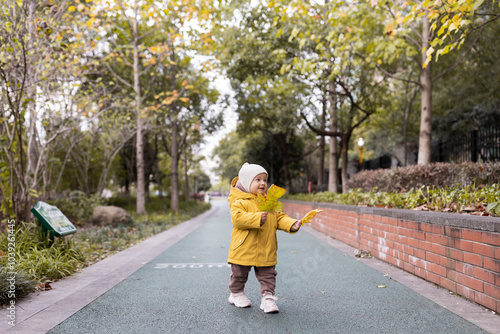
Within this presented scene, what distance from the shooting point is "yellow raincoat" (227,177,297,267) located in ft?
12.3

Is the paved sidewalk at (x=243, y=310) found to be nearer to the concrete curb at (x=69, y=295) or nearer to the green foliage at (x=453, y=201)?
the concrete curb at (x=69, y=295)

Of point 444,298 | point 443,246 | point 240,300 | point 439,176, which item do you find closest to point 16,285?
point 240,300

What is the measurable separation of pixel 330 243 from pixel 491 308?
5416 mm

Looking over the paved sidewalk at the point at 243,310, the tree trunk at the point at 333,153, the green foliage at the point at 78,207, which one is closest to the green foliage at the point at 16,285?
the paved sidewalk at the point at 243,310

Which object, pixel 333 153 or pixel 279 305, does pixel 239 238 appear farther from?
pixel 333 153

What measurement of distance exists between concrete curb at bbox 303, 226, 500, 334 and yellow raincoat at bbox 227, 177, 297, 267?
5.77 feet

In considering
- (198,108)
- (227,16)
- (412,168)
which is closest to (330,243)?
(412,168)

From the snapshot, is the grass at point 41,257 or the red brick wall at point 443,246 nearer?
the red brick wall at point 443,246

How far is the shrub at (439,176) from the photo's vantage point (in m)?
8.34

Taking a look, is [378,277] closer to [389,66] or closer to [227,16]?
[389,66]

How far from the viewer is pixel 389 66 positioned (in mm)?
17531

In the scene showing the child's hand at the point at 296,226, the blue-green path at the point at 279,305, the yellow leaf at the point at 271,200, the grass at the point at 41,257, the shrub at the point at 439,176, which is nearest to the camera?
the blue-green path at the point at 279,305

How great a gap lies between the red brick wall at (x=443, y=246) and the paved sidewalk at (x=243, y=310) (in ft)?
0.54

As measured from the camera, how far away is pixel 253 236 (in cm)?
383
